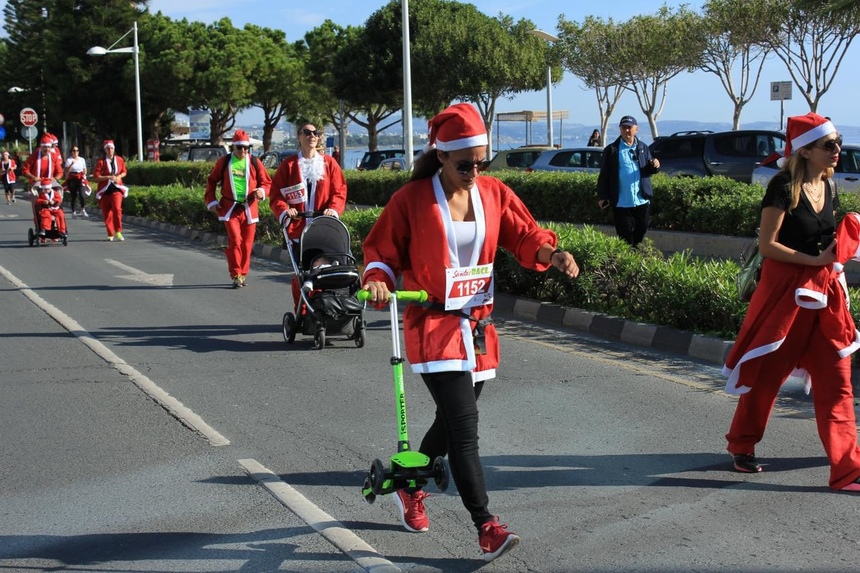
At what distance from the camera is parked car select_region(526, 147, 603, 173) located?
2369cm

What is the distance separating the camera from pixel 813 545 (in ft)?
15.4

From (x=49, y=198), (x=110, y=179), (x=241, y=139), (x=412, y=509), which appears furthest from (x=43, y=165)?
(x=412, y=509)

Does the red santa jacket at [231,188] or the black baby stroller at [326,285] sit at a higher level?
the red santa jacket at [231,188]

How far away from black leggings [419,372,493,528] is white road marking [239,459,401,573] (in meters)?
0.42

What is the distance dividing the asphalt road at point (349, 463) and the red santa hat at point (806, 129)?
1703 millimetres

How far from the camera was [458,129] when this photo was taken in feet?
14.6

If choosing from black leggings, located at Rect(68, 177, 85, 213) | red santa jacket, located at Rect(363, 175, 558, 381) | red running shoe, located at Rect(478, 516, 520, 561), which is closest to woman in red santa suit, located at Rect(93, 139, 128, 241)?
black leggings, located at Rect(68, 177, 85, 213)

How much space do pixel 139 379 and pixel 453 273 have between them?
4.55 m

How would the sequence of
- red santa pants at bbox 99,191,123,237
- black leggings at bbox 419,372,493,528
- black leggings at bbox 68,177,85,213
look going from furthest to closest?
black leggings at bbox 68,177,85,213, red santa pants at bbox 99,191,123,237, black leggings at bbox 419,372,493,528

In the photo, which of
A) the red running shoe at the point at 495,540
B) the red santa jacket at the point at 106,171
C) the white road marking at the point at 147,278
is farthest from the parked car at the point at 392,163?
the red running shoe at the point at 495,540

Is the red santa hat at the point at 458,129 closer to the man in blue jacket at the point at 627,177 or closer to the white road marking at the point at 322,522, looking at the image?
the white road marking at the point at 322,522

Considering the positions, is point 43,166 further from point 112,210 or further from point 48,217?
point 112,210

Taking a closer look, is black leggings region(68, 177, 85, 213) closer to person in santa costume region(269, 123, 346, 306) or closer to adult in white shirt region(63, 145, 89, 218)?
adult in white shirt region(63, 145, 89, 218)

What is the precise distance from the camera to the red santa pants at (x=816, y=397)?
5387mm
